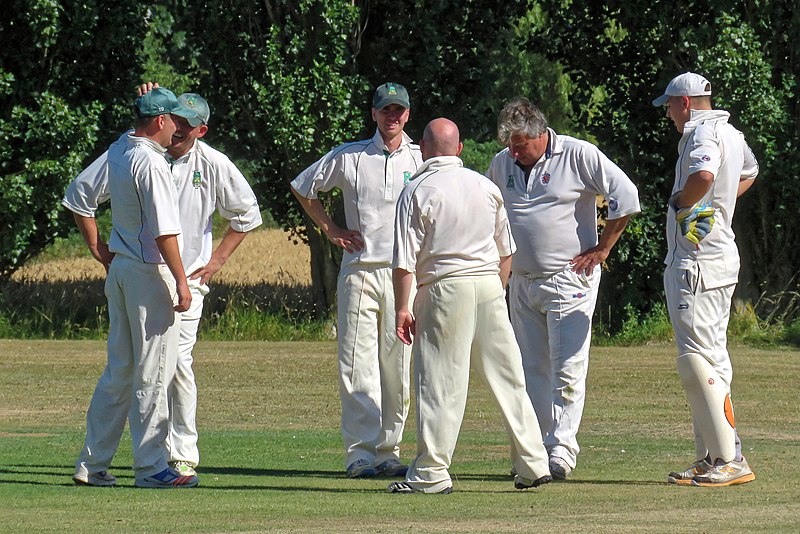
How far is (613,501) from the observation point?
27.6 feet

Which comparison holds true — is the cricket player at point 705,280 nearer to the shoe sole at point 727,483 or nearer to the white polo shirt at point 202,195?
the shoe sole at point 727,483

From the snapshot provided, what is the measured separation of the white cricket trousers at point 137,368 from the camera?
29.3ft

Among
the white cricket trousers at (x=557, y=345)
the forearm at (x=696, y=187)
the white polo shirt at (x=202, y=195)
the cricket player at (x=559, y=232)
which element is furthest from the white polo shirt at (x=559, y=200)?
the white polo shirt at (x=202, y=195)

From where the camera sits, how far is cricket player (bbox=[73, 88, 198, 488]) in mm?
8867

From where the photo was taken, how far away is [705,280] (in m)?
Answer: 9.09

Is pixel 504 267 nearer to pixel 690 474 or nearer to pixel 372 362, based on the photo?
pixel 372 362

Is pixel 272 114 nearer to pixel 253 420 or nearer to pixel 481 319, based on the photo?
pixel 253 420

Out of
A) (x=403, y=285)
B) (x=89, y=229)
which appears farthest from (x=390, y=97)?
(x=89, y=229)

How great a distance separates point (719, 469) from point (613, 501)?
3.16 ft

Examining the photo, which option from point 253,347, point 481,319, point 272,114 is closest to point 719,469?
point 481,319

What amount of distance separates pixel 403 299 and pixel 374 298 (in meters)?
1.43

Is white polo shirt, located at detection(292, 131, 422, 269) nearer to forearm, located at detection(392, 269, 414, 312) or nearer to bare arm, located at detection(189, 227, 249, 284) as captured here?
bare arm, located at detection(189, 227, 249, 284)

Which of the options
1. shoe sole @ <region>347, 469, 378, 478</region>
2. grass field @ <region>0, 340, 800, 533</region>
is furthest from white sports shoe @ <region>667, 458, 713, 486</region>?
shoe sole @ <region>347, 469, 378, 478</region>

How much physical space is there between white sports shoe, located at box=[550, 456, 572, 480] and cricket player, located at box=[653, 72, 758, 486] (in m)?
0.62
